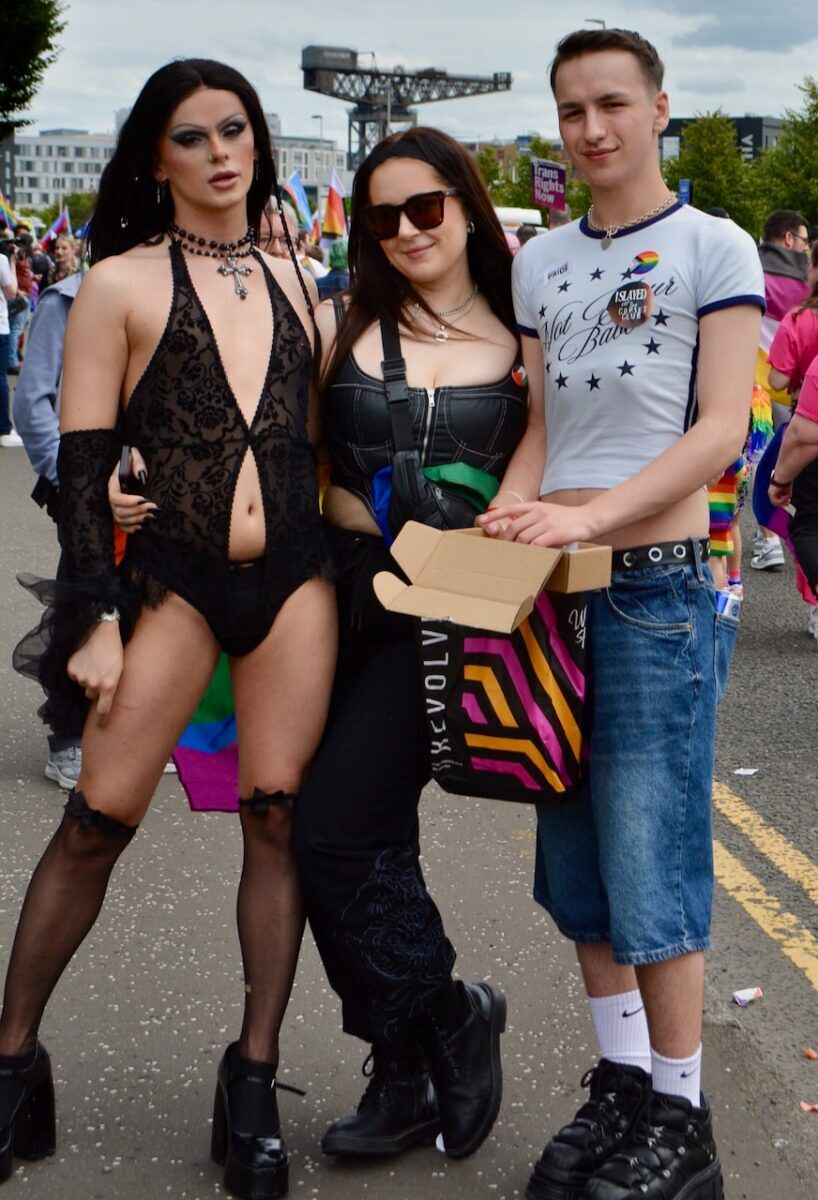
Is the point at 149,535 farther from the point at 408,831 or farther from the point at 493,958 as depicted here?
the point at 493,958

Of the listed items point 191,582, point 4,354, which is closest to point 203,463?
point 191,582

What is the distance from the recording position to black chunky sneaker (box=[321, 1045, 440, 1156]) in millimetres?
3148

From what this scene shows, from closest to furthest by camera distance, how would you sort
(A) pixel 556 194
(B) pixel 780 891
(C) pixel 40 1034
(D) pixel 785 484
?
(C) pixel 40 1034
(B) pixel 780 891
(D) pixel 785 484
(A) pixel 556 194

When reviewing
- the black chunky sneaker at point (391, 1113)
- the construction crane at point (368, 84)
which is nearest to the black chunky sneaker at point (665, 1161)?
the black chunky sneaker at point (391, 1113)

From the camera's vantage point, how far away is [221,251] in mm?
3160

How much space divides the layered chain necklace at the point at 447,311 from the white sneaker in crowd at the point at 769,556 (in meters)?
7.01

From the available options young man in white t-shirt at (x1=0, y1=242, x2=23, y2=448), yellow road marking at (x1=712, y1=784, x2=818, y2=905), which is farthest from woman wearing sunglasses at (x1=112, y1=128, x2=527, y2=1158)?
young man in white t-shirt at (x1=0, y1=242, x2=23, y2=448)

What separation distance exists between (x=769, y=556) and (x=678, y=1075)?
731 centimetres

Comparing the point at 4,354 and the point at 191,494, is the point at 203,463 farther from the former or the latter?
the point at 4,354

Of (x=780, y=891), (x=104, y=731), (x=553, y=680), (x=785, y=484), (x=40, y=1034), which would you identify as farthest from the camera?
(x=785, y=484)

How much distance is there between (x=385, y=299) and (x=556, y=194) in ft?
63.2

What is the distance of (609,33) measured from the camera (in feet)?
9.22

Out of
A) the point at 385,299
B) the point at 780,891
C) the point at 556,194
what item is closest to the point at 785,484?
the point at 780,891

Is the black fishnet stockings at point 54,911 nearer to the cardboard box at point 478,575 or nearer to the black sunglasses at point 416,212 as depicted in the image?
the cardboard box at point 478,575
